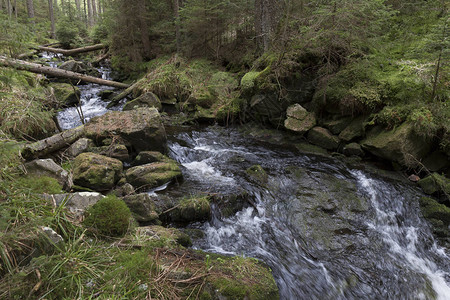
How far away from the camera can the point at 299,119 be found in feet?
29.7

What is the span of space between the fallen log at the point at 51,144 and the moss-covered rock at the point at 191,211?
10.6 feet

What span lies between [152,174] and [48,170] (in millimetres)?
2208

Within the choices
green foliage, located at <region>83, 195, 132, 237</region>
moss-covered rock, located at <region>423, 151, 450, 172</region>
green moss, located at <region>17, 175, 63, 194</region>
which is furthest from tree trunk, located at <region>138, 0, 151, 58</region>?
moss-covered rock, located at <region>423, 151, 450, 172</region>

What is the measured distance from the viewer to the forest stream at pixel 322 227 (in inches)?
161

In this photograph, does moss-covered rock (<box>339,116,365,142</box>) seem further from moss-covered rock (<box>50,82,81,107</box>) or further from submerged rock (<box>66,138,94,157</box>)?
moss-covered rock (<box>50,82,81,107</box>)

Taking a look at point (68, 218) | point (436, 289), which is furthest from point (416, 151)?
point (68, 218)

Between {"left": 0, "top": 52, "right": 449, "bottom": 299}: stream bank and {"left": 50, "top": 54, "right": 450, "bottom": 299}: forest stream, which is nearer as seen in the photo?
{"left": 50, "top": 54, "right": 450, "bottom": 299}: forest stream

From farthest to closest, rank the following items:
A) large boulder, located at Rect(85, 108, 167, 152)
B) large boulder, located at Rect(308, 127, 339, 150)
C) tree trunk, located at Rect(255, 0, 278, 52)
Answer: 1. tree trunk, located at Rect(255, 0, 278, 52)
2. large boulder, located at Rect(308, 127, 339, 150)
3. large boulder, located at Rect(85, 108, 167, 152)

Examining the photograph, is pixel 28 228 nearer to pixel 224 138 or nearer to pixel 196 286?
pixel 196 286

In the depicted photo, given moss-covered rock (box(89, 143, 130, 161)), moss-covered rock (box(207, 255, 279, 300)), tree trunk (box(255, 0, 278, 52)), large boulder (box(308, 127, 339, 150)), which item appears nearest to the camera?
moss-covered rock (box(207, 255, 279, 300))

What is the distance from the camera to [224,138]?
9656mm

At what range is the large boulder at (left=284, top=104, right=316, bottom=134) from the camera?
29.0ft

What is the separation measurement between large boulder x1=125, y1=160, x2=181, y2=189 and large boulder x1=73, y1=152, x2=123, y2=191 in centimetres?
35

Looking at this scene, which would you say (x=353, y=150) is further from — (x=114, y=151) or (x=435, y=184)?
(x=114, y=151)
